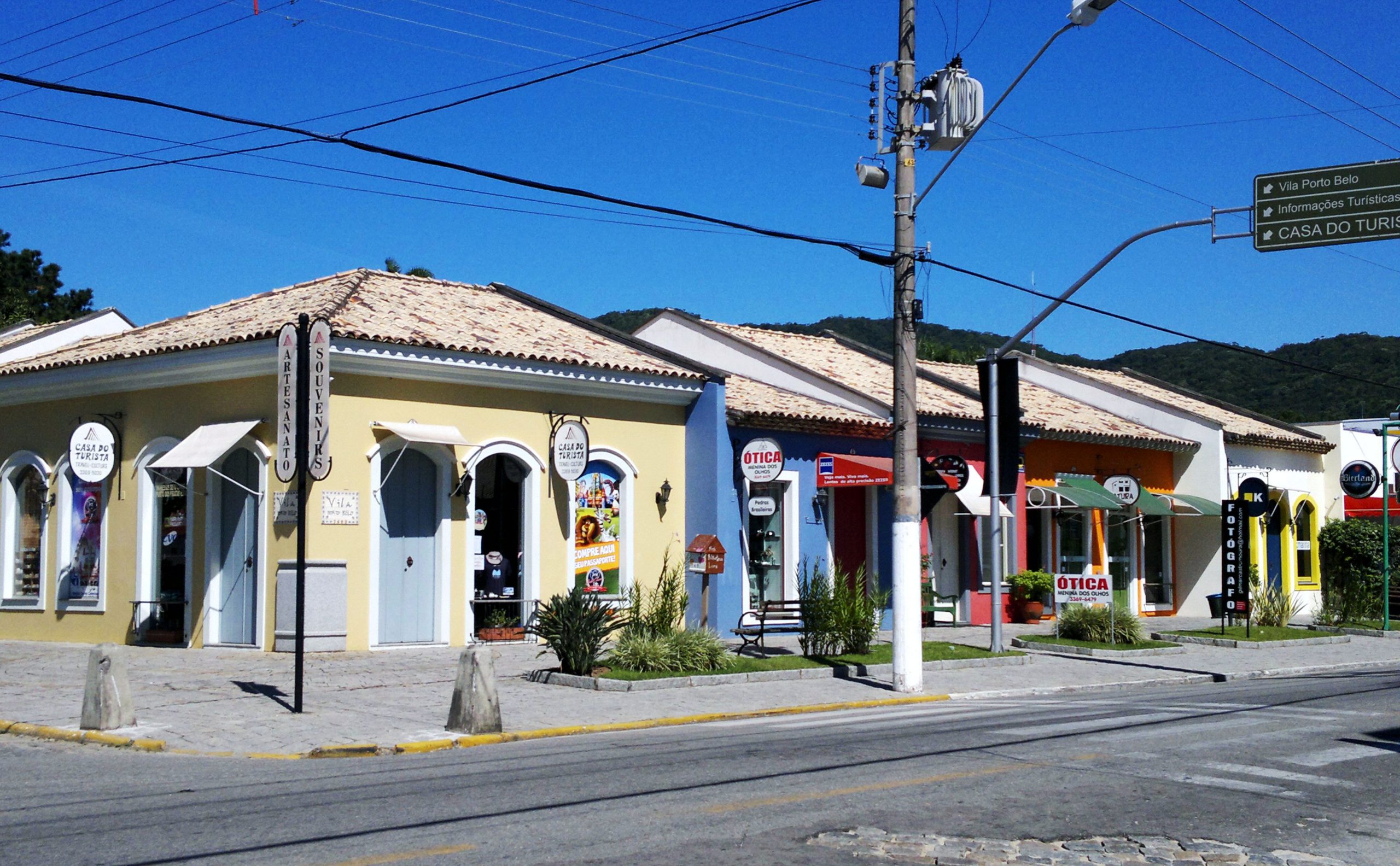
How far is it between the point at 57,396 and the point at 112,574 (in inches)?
140

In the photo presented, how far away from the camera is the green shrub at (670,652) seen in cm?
1602

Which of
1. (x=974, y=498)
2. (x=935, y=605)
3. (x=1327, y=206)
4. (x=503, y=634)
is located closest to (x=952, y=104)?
(x=1327, y=206)

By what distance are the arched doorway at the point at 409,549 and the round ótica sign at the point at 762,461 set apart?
204 inches

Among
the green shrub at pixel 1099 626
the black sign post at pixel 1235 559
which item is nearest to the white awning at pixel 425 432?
the green shrub at pixel 1099 626

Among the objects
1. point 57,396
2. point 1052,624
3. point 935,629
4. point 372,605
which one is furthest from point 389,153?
point 1052,624

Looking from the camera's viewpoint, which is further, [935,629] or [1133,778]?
[935,629]

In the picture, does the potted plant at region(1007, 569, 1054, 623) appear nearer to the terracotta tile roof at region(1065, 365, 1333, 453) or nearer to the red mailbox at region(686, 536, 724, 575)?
the terracotta tile roof at region(1065, 365, 1333, 453)

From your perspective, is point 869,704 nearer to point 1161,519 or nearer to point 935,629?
point 935,629

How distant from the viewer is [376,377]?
60.3 ft

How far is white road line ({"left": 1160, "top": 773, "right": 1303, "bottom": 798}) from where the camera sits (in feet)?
28.6

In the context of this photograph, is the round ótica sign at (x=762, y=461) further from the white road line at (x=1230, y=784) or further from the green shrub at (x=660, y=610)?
the white road line at (x=1230, y=784)

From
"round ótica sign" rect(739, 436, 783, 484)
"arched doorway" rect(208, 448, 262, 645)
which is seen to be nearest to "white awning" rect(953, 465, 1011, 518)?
"round ótica sign" rect(739, 436, 783, 484)

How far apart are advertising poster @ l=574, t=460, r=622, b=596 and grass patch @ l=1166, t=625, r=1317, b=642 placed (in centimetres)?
1119

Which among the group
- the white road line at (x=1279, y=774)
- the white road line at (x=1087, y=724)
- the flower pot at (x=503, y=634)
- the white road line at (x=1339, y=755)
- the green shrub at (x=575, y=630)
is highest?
the green shrub at (x=575, y=630)
